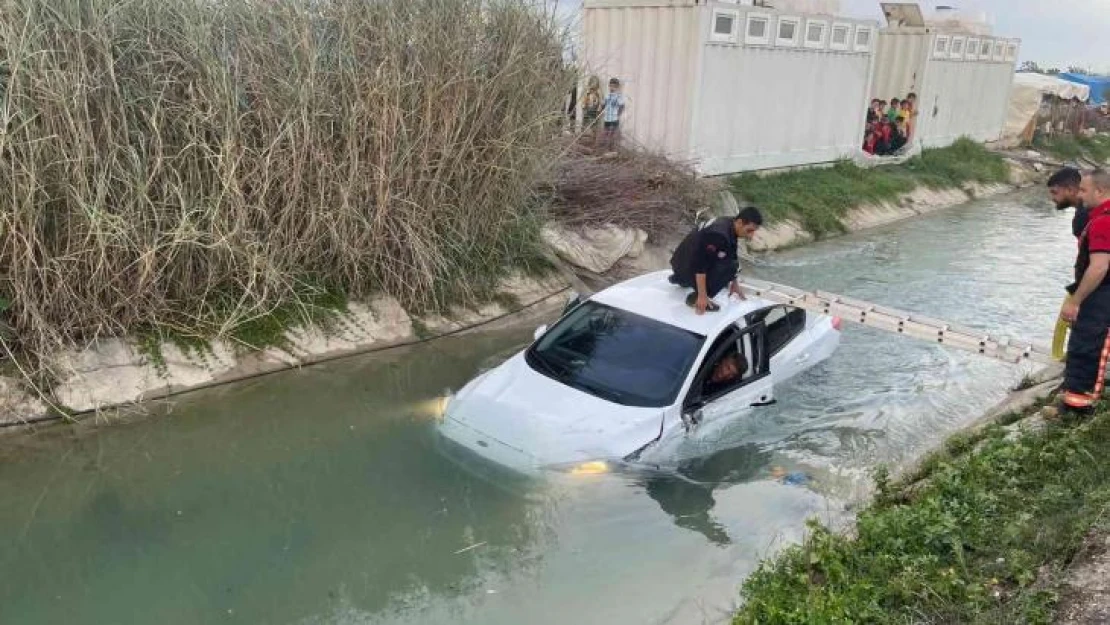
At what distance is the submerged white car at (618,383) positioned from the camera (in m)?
6.24

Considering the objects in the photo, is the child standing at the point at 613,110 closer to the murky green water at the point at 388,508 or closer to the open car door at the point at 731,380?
the murky green water at the point at 388,508

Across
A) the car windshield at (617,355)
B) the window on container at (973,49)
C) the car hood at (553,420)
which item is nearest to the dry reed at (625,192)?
the car windshield at (617,355)

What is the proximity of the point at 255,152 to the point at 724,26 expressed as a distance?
974 centimetres

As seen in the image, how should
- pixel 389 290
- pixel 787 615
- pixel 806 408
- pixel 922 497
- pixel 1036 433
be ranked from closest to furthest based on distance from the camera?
pixel 787 615 < pixel 922 497 < pixel 1036 433 < pixel 806 408 < pixel 389 290

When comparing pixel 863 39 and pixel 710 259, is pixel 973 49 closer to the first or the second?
pixel 863 39

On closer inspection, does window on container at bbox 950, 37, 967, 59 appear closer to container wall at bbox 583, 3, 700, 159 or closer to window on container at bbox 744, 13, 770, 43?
window on container at bbox 744, 13, 770, 43

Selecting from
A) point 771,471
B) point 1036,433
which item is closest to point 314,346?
point 771,471

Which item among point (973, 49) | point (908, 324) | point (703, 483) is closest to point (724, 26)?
point (908, 324)

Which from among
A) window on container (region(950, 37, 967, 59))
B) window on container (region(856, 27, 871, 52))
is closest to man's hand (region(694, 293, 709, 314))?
window on container (region(856, 27, 871, 52))

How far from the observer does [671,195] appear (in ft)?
45.7

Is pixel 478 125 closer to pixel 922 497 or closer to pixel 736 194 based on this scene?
pixel 922 497

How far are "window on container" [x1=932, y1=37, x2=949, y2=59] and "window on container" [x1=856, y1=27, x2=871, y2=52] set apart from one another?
14.7 feet

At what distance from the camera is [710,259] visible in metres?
7.38

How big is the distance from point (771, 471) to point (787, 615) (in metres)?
2.82
